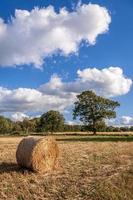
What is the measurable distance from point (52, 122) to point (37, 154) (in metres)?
90.2

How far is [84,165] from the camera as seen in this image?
626 inches

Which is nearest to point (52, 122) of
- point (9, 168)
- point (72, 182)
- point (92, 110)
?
point (92, 110)

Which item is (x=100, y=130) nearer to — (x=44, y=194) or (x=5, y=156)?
(x=5, y=156)

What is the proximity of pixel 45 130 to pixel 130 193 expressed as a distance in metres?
93.3

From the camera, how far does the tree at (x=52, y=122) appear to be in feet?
343

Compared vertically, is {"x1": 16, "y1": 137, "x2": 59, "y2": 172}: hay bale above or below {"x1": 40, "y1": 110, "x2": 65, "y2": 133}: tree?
below

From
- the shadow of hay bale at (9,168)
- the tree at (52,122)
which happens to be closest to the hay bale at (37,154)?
the shadow of hay bale at (9,168)

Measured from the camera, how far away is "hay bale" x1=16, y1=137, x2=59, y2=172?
49.4 feet

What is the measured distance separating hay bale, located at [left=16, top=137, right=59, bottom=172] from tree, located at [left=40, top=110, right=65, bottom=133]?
87.8 m

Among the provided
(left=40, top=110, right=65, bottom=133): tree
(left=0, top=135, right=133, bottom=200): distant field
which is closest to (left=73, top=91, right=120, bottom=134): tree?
(left=40, top=110, right=65, bottom=133): tree

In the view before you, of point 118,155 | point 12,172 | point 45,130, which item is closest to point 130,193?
point 12,172

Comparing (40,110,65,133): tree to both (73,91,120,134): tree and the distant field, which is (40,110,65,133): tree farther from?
the distant field

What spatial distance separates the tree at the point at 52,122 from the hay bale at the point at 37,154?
87839 millimetres

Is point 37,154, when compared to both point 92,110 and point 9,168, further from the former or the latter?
point 92,110
